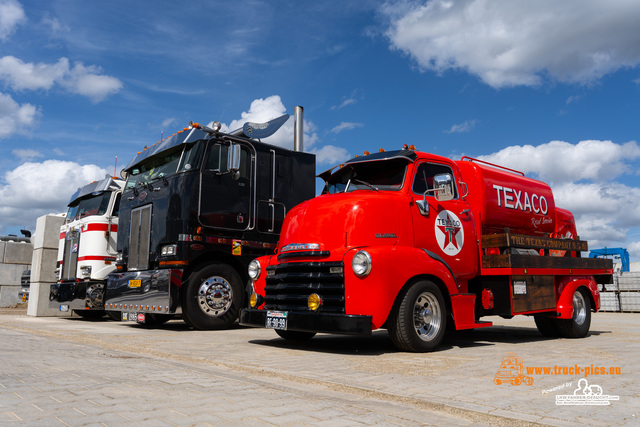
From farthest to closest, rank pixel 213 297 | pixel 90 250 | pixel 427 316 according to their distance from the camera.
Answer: pixel 90 250, pixel 213 297, pixel 427 316

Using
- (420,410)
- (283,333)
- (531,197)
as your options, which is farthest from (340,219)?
(531,197)

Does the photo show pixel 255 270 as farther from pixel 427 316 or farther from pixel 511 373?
pixel 511 373

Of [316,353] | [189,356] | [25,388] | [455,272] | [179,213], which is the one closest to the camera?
[25,388]

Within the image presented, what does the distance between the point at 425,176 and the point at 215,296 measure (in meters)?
4.90

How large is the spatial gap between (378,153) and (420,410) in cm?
493

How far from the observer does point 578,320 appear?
966cm

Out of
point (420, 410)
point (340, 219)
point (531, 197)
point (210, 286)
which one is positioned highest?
point (531, 197)

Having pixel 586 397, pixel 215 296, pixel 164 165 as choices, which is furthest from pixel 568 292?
pixel 164 165

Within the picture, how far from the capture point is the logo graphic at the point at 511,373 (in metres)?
4.96

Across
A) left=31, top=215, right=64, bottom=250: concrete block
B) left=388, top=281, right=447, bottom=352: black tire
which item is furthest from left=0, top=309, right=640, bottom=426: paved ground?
left=31, top=215, right=64, bottom=250: concrete block

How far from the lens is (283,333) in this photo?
8.55 meters

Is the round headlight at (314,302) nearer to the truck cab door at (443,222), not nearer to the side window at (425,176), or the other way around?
the truck cab door at (443,222)

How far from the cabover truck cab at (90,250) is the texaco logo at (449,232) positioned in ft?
28.6

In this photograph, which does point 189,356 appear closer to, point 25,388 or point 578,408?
point 25,388
